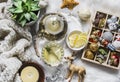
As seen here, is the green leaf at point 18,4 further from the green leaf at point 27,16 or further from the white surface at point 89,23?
the white surface at point 89,23

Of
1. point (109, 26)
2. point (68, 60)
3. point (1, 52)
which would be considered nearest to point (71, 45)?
point (68, 60)

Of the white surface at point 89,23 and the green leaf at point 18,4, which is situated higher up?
the green leaf at point 18,4

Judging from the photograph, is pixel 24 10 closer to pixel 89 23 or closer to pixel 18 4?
pixel 18 4

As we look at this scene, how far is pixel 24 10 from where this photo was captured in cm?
151

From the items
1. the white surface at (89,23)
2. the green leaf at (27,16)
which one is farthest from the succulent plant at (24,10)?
the white surface at (89,23)

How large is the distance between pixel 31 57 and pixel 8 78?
0.47 feet

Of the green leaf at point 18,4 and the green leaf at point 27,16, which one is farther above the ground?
the green leaf at point 18,4

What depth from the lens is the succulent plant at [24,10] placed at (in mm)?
1504

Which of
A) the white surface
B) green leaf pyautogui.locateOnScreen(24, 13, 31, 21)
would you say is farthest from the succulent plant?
the white surface

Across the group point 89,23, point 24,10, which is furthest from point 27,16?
point 89,23

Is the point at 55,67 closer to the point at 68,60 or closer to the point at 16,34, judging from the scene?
the point at 68,60

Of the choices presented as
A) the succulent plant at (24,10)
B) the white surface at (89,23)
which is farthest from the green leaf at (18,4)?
the white surface at (89,23)

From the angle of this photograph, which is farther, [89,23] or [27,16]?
[89,23]

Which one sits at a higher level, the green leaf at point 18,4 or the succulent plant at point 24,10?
the green leaf at point 18,4
